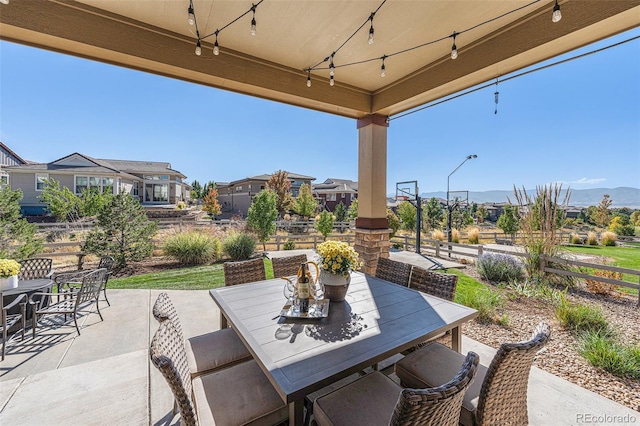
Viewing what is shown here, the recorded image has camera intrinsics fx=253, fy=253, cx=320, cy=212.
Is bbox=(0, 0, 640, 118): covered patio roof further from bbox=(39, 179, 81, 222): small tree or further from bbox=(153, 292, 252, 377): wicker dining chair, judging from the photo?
bbox=(39, 179, 81, 222): small tree

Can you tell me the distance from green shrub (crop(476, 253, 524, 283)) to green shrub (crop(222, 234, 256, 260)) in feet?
19.4

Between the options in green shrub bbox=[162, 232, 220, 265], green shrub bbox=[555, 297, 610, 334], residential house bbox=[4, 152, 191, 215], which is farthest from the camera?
residential house bbox=[4, 152, 191, 215]

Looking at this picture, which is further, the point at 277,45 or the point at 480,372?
the point at 277,45

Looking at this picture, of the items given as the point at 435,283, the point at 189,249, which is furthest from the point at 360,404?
the point at 189,249

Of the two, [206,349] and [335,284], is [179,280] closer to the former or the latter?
[206,349]

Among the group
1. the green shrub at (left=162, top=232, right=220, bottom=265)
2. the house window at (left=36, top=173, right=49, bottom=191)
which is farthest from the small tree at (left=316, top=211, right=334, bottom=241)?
the house window at (left=36, top=173, right=49, bottom=191)

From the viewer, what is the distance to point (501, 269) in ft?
17.9

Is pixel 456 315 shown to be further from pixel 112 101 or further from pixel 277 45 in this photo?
pixel 112 101

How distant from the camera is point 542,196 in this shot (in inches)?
202

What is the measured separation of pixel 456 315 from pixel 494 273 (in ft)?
14.9

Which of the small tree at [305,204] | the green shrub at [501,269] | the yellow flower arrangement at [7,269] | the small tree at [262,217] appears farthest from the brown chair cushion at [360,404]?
the small tree at [305,204]

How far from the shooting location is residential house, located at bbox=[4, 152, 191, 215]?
601 inches

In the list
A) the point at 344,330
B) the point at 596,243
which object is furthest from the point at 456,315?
the point at 596,243

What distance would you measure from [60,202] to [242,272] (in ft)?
55.1
